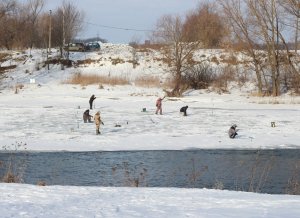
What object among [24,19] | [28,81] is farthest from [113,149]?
[24,19]

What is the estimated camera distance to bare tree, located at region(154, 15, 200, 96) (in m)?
52.2

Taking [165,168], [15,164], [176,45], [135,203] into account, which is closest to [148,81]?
[176,45]

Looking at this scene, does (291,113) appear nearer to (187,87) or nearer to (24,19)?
(187,87)

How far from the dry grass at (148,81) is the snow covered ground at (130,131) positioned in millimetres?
1308

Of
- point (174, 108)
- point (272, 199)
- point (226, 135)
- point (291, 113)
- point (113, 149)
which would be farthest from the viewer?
point (174, 108)

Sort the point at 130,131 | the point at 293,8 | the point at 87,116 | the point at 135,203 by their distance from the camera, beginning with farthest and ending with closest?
the point at 293,8 → the point at 87,116 → the point at 130,131 → the point at 135,203

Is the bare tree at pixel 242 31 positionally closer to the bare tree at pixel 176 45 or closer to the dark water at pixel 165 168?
the bare tree at pixel 176 45

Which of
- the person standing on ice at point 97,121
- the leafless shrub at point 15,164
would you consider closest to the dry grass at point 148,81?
the person standing on ice at point 97,121

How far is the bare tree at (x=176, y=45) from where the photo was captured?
171ft

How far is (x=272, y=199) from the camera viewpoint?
920 centimetres

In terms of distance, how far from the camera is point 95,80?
5394cm

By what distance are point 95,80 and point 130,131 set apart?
26864mm

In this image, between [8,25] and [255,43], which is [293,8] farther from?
[8,25]

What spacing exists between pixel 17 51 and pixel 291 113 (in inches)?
1768
